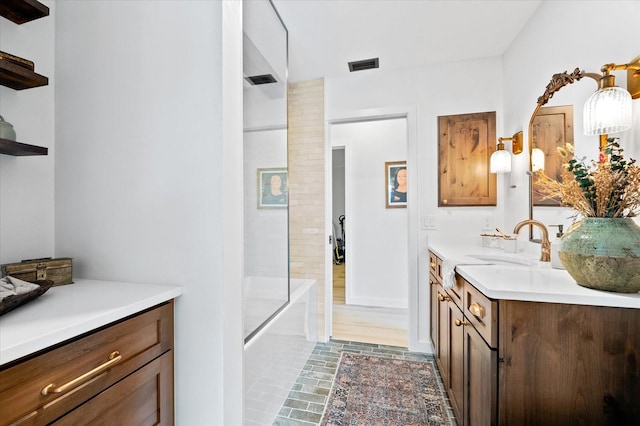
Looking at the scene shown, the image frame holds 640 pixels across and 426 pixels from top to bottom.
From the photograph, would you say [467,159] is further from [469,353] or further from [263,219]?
[263,219]

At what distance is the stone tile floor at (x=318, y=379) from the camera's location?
176cm

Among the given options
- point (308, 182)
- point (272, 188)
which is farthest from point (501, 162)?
point (272, 188)

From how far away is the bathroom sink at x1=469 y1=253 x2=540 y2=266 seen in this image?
1.65 m

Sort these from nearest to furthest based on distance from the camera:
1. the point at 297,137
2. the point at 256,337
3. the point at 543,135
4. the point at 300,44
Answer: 1. the point at 256,337
2. the point at 543,135
3. the point at 300,44
4. the point at 297,137

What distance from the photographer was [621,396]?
0.96m

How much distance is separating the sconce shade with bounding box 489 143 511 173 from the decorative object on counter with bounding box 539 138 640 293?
1271 mm

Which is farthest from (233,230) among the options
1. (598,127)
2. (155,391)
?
(598,127)

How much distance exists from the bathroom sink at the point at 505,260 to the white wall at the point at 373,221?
1.98 m

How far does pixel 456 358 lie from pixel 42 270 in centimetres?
192

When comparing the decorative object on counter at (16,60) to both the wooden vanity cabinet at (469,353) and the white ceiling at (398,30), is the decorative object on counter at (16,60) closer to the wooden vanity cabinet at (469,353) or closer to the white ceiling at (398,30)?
the white ceiling at (398,30)

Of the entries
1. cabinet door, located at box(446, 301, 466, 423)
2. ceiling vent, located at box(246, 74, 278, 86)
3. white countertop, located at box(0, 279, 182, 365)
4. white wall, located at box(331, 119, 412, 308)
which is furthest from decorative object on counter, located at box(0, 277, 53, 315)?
white wall, located at box(331, 119, 412, 308)

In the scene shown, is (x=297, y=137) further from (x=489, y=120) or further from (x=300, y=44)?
(x=489, y=120)

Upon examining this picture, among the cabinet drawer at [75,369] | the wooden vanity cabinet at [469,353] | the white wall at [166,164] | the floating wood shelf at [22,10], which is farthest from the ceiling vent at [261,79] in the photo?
the wooden vanity cabinet at [469,353]

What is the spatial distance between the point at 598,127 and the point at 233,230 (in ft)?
5.15
